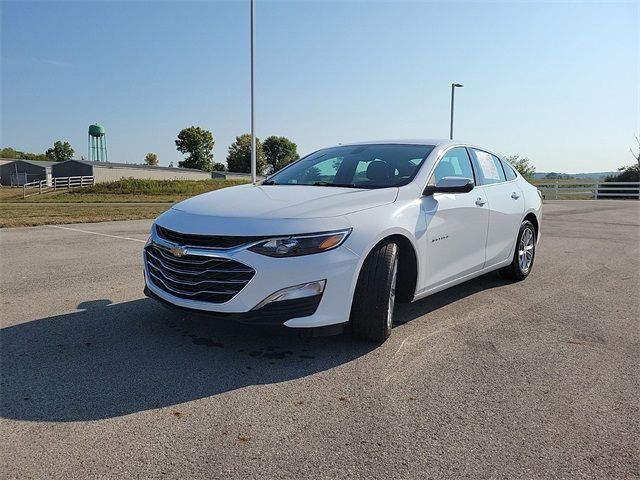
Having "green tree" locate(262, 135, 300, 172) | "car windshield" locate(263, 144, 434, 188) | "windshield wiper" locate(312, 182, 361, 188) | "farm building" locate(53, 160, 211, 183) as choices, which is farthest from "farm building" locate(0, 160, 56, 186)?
"windshield wiper" locate(312, 182, 361, 188)

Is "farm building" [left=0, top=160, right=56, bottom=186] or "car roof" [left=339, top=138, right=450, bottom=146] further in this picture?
"farm building" [left=0, top=160, right=56, bottom=186]

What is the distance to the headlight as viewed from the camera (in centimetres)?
323

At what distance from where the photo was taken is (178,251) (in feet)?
11.3

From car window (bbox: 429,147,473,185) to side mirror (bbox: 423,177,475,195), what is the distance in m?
0.14

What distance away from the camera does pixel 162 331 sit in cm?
399

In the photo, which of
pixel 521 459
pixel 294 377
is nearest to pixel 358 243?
pixel 294 377

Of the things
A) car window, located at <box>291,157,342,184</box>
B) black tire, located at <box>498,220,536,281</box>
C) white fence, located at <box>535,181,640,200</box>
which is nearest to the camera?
car window, located at <box>291,157,342,184</box>

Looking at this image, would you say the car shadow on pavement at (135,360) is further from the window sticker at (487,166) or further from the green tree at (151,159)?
the green tree at (151,159)

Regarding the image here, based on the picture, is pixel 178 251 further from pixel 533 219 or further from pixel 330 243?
pixel 533 219

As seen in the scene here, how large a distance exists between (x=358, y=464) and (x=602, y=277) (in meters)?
5.28

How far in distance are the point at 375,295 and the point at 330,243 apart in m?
0.51

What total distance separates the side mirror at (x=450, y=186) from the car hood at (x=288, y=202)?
0.37 m

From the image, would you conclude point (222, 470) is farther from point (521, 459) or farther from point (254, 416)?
point (521, 459)

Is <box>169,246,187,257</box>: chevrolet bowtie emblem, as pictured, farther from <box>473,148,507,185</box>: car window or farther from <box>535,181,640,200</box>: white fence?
<box>535,181,640,200</box>: white fence
